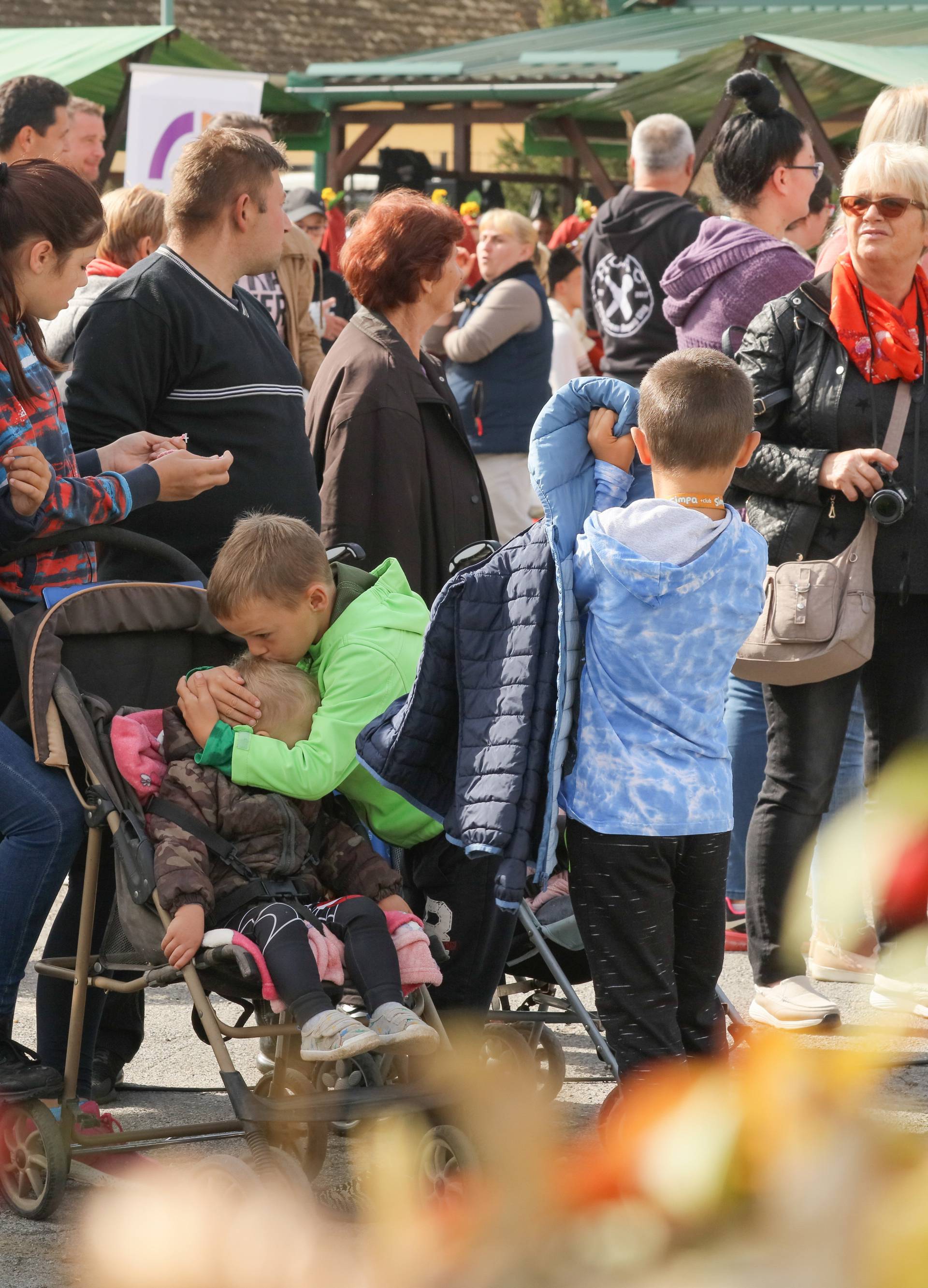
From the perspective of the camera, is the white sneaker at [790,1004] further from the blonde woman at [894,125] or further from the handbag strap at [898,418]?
the blonde woman at [894,125]

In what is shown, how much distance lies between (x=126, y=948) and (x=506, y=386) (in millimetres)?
4890

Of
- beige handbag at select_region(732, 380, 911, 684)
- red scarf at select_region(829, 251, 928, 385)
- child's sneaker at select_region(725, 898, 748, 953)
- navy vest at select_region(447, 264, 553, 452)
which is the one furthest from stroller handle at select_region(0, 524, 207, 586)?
navy vest at select_region(447, 264, 553, 452)

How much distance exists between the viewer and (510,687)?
262 centimetres

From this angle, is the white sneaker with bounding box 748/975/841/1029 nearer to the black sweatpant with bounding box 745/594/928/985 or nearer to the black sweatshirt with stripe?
the black sweatpant with bounding box 745/594/928/985

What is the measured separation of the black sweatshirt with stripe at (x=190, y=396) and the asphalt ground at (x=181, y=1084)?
1.12 m

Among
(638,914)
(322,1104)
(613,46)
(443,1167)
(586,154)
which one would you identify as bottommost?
(322,1104)

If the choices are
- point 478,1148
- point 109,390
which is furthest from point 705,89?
point 478,1148

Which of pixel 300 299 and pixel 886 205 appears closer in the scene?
pixel 886 205

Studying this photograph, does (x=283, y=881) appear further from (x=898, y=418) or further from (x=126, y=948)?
(x=898, y=418)

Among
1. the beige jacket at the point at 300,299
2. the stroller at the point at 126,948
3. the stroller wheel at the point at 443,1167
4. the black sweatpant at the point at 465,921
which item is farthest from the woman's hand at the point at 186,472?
the beige jacket at the point at 300,299

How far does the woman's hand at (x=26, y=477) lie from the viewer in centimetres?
283

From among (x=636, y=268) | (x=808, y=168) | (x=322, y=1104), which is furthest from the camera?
(x=636, y=268)

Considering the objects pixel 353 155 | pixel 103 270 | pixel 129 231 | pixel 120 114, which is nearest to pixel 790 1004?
pixel 103 270

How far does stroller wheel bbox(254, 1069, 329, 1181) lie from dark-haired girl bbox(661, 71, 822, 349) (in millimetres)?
2371
